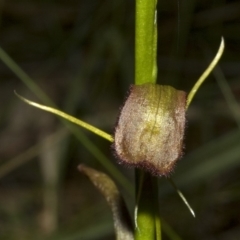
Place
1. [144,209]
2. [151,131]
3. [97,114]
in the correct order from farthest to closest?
1. [97,114]
2. [144,209]
3. [151,131]

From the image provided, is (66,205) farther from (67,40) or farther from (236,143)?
(236,143)

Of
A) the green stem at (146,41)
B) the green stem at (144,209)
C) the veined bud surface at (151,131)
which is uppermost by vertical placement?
the green stem at (146,41)

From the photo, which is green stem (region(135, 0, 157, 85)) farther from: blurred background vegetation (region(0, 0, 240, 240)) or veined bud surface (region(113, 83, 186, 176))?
blurred background vegetation (region(0, 0, 240, 240))

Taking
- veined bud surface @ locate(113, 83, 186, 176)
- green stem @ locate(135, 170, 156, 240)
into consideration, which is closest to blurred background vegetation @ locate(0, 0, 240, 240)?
green stem @ locate(135, 170, 156, 240)

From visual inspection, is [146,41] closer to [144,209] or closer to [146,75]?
[146,75]

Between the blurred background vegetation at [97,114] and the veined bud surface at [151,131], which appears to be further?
the blurred background vegetation at [97,114]

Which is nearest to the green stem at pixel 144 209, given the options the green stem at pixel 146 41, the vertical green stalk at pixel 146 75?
the vertical green stalk at pixel 146 75

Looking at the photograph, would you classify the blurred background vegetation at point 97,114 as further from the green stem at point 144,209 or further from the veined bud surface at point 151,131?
the veined bud surface at point 151,131

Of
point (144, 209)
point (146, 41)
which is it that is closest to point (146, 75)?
point (146, 41)
